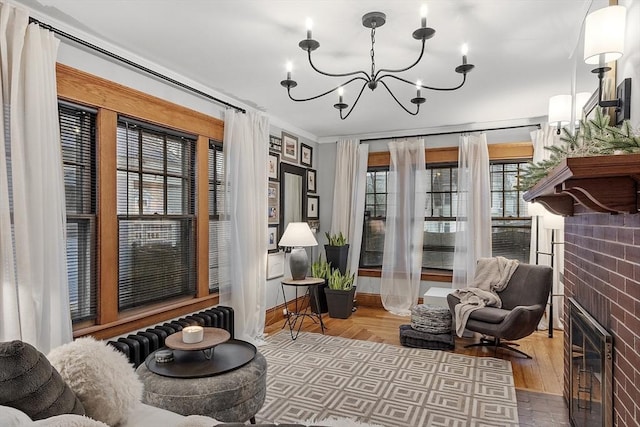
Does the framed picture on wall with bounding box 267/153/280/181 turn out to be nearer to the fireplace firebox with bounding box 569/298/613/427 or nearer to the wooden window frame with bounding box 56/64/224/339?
the wooden window frame with bounding box 56/64/224/339

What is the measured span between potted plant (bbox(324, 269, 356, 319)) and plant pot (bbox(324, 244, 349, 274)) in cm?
36

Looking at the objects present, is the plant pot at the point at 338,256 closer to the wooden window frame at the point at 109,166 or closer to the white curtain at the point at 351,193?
the white curtain at the point at 351,193

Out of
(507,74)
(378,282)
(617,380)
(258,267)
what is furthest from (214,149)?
(617,380)

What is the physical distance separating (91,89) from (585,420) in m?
3.75

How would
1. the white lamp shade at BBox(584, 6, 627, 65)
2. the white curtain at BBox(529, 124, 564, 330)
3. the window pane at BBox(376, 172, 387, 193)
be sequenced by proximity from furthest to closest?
the window pane at BBox(376, 172, 387, 193) → the white curtain at BBox(529, 124, 564, 330) → the white lamp shade at BBox(584, 6, 627, 65)

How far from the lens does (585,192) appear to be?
1.44 m

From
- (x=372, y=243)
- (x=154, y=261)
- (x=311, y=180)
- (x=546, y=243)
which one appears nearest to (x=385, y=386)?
(x=154, y=261)

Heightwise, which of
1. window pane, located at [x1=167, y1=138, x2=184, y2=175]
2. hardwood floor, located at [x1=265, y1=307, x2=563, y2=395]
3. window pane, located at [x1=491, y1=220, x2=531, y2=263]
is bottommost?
hardwood floor, located at [x1=265, y1=307, x2=563, y2=395]

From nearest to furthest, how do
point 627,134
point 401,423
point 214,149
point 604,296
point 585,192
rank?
1. point 627,134
2. point 585,192
3. point 604,296
4. point 401,423
5. point 214,149

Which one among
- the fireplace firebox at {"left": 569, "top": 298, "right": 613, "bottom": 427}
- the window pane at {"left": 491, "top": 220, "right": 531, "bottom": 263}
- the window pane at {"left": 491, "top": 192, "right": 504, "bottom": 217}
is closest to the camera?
the fireplace firebox at {"left": 569, "top": 298, "right": 613, "bottom": 427}

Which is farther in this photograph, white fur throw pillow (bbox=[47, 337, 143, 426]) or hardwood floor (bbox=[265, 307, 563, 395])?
hardwood floor (bbox=[265, 307, 563, 395])

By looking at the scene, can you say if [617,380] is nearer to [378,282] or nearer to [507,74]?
[507,74]

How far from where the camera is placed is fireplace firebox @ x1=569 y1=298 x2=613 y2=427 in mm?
1753

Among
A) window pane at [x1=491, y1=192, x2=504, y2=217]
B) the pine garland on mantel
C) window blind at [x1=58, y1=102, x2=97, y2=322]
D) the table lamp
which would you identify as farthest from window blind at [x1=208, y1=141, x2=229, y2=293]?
window pane at [x1=491, y1=192, x2=504, y2=217]
